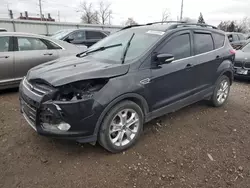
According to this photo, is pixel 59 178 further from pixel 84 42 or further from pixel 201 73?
pixel 84 42

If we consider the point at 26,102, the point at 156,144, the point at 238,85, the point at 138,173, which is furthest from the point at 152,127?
the point at 238,85

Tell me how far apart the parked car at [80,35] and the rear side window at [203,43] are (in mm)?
6540

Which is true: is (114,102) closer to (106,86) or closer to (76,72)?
(106,86)

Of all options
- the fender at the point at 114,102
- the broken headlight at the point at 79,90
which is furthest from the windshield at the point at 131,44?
the broken headlight at the point at 79,90

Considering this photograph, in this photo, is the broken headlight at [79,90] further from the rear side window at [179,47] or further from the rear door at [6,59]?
the rear door at [6,59]

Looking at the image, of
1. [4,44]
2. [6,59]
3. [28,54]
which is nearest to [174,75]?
[28,54]

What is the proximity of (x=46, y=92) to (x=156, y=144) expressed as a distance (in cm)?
176

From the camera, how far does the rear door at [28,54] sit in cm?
537

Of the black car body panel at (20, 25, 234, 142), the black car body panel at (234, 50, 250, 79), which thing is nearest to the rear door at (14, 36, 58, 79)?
the black car body panel at (20, 25, 234, 142)

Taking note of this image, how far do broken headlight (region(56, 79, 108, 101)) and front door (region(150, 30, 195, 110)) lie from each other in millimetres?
921

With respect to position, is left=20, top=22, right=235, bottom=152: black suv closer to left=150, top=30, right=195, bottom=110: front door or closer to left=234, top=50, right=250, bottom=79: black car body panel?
left=150, top=30, right=195, bottom=110: front door

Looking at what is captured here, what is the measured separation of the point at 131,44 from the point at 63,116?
65.9 inches

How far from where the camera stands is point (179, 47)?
3740 millimetres

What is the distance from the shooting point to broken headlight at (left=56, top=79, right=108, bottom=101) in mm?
2656
